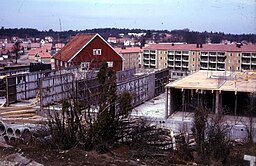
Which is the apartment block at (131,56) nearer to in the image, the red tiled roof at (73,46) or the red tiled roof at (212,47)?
the red tiled roof at (212,47)

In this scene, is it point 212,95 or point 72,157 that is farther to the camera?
point 212,95

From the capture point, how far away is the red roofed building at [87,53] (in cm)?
2667

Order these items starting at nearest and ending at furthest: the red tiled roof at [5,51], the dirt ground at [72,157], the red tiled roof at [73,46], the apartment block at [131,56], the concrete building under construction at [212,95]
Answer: the dirt ground at [72,157], the concrete building under construction at [212,95], the red tiled roof at [73,46], the apartment block at [131,56], the red tiled roof at [5,51]

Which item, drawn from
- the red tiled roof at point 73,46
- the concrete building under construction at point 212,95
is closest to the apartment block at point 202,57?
the red tiled roof at point 73,46

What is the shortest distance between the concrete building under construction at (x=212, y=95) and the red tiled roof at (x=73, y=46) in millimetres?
12058

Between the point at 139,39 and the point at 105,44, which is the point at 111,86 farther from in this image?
the point at 139,39

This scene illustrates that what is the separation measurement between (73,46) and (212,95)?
1495cm

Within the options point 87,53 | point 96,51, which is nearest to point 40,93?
point 87,53

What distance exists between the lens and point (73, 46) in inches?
1141

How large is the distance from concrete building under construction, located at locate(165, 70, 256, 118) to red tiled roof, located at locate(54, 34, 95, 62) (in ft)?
39.6

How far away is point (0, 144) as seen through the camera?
8.87 m

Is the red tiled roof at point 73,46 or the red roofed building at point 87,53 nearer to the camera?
the red roofed building at point 87,53

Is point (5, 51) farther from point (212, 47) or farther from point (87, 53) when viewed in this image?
point (87, 53)

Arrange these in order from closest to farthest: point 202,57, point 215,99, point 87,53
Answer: point 215,99 → point 87,53 → point 202,57
